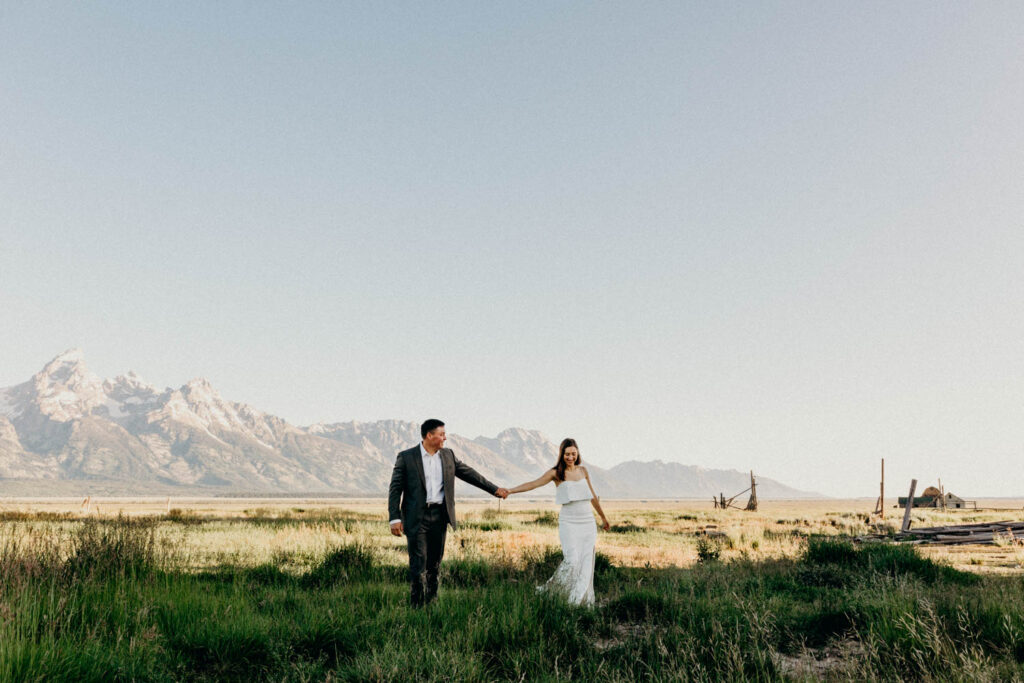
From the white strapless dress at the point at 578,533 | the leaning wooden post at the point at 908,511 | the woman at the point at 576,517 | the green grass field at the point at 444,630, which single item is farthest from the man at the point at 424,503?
the leaning wooden post at the point at 908,511

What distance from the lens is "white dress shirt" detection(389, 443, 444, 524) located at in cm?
842

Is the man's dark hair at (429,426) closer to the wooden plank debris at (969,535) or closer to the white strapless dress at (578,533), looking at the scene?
the white strapless dress at (578,533)

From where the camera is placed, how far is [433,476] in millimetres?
8555

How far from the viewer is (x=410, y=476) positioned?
8414 millimetres

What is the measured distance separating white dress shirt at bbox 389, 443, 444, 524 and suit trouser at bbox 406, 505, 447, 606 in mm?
136

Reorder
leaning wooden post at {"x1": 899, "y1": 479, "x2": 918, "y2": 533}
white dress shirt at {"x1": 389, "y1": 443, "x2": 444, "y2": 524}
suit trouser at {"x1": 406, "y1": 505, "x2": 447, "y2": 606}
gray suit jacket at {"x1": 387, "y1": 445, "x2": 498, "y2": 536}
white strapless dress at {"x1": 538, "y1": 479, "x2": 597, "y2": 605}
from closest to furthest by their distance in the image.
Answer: suit trouser at {"x1": 406, "y1": 505, "x2": 447, "y2": 606}
gray suit jacket at {"x1": 387, "y1": 445, "x2": 498, "y2": 536}
white dress shirt at {"x1": 389, "y1": 443, "x2": 444, "y2": 524}
white strapless dress at {"x1": 538, "y1": 479, "x2": 597, "y2": 605}
leaning wooden post at {"x1": 899, "y1": 479, "x2": 918, "y2": 533}

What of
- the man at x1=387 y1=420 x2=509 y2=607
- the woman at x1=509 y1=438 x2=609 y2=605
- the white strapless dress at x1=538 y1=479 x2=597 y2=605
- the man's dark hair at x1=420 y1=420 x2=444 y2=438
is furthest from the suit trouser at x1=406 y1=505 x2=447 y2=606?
the white strapless dress at x1=538 y1=479 x2=597 y2=605

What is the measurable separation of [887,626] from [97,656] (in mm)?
7003

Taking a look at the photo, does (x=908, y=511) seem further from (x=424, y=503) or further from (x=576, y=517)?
(x=424, y=503)

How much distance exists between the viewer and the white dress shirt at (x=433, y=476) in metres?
8.42

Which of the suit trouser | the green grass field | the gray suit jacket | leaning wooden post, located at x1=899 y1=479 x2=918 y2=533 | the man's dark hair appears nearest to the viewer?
the green grass field

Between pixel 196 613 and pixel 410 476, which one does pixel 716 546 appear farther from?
pixel 196 613

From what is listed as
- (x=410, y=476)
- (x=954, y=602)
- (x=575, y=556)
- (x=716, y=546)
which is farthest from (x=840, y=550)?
(x=410, y=476)

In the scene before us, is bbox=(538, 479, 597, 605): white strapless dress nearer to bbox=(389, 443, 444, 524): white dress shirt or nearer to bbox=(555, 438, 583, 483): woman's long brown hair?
bbox=(555, 438, 583, 483): woman's long brown hair
